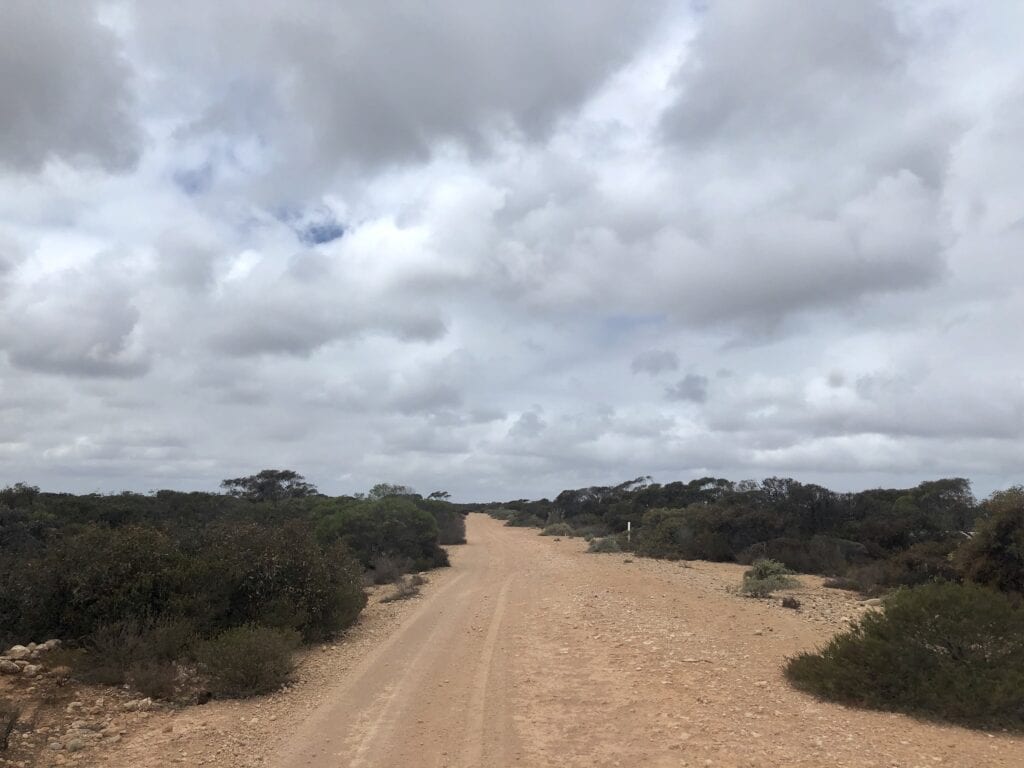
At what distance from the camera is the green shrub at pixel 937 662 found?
8.43 m

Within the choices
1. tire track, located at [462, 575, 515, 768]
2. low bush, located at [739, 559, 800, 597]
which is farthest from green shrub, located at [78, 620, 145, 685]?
low bush, located at [739, 559, 800, 597]

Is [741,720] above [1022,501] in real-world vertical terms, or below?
below

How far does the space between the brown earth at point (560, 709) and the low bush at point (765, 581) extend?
2.53 metres

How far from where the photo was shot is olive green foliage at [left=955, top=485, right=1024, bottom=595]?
14992 millimetres

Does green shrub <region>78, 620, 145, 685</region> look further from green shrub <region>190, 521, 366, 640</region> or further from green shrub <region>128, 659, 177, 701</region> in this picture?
green shrub <region>190, 521, 366, 640</region>

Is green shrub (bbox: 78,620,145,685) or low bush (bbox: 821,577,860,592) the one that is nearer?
green shrub (bbox: 78,620,145,685)

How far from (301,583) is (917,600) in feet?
33.5

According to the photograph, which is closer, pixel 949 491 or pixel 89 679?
pixel 89 679

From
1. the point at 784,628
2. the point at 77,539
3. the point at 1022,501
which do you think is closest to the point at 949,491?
the point at 1022,501

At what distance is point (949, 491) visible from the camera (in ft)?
131

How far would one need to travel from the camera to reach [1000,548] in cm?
1544

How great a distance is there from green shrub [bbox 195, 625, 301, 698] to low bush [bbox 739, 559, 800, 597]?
11862 millimetres

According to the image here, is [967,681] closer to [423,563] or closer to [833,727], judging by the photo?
[833,727]

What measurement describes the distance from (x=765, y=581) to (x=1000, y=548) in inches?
243
